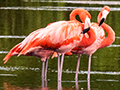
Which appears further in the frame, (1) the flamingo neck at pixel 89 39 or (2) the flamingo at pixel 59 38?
(1) the flamingo neck at pixel 89 39

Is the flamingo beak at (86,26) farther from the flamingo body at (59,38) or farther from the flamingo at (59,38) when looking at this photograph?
the flamingo body at (59,38)

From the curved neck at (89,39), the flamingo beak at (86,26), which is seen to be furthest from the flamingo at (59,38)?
the curved neck at (89,39)

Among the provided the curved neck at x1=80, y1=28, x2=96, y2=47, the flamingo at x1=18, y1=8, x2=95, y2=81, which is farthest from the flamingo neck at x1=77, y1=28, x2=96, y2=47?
the flamingo at x1=18, y1=8, x2=95, y2=81

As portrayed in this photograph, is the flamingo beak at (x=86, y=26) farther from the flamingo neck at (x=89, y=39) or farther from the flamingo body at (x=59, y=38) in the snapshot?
the flamingo neck at (x=89, y=39)

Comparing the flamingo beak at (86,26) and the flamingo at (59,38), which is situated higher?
the flamingo beak at (86,26)

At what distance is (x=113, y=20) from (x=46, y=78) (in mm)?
13594

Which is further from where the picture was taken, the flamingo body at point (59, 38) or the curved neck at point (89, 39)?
the curved neck at point (89, 39)

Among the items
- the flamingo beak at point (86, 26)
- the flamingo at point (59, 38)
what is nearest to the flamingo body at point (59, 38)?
the flamingo at point (59, 38)

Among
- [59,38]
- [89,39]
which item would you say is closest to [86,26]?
[89,39]

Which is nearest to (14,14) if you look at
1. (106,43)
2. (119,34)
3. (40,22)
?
(40,22)

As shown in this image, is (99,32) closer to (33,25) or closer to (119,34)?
(119,34)

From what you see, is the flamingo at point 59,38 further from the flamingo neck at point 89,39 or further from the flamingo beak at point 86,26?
the flamingo neck at point 89,39

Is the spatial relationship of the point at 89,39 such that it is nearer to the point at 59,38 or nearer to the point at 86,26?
the point at 86,26

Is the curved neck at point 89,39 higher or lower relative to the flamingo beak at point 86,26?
lower
